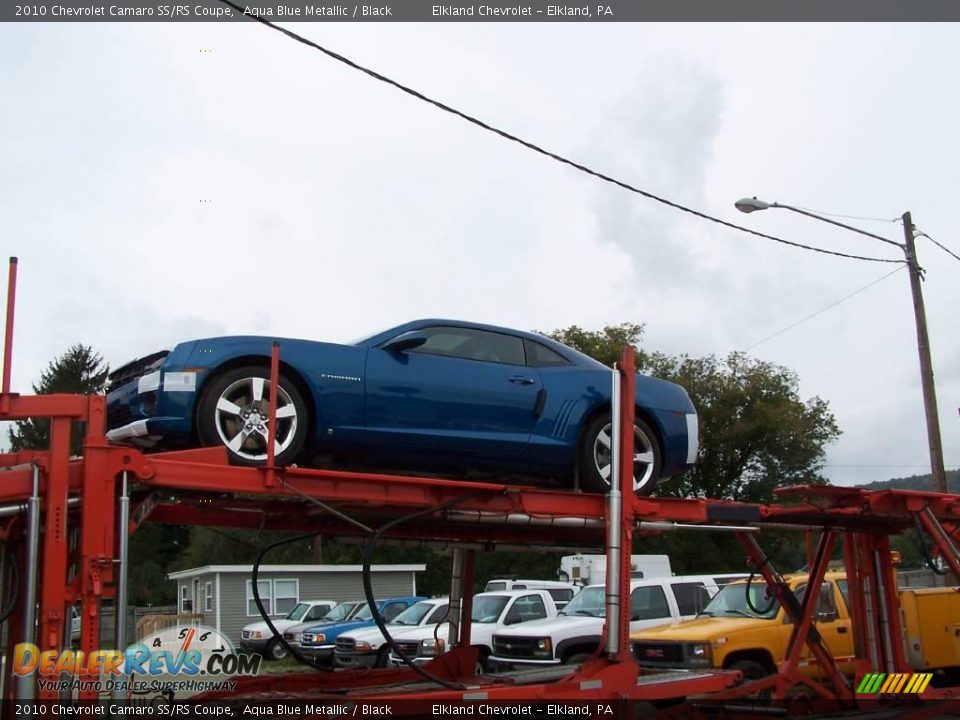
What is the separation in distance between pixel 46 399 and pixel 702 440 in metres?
36.9

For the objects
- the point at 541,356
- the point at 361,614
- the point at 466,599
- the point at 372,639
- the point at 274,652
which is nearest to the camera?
the point at 541,356

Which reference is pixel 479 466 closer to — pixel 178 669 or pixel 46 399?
pixel 178 669

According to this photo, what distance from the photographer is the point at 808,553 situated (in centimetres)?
789

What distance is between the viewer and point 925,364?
1488 cm

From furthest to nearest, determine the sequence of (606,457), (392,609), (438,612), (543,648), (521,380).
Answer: (392,609) → (438,612) → (543,648) → (606,457) → (521,380)

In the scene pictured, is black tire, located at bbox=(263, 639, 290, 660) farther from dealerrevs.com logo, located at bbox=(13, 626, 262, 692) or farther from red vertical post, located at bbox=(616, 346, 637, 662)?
red vertical post, located at bbox=(616, 346, 637, 662)

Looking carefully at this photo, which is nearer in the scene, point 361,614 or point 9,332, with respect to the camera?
point 9,332

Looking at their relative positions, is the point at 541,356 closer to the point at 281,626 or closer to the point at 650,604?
the point at 650,604

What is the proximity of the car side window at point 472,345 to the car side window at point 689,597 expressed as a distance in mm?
6777

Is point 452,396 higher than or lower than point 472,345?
lower

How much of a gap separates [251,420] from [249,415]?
0.03m

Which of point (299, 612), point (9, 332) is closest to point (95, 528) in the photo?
point (9, 332)

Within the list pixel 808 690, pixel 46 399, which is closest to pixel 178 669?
pixel 46 399

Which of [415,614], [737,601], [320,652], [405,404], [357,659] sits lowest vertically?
[320,652]
